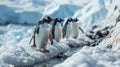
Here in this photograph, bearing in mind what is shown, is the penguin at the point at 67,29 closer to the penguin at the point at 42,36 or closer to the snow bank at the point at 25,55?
the snow bank at the point at 25,55

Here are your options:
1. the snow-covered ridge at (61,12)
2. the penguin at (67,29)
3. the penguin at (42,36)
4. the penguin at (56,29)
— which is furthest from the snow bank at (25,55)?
the snow-covered ridge at (61,12)

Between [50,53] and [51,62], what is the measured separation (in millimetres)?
1751

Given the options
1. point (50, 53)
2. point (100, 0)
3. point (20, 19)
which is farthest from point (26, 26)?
point (50, 53)

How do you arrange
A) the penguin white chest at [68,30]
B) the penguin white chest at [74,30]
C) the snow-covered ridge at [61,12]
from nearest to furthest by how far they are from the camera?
the penguin white chest at [68,30], the penguin white chest at [74,30], the snow-covered ridge at [61,12]

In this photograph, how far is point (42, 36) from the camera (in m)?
15.8

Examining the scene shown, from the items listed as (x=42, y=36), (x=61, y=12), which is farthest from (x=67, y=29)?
(x=61, y=12)

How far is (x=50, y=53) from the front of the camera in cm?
1537

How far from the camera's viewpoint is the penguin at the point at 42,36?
51.1ft

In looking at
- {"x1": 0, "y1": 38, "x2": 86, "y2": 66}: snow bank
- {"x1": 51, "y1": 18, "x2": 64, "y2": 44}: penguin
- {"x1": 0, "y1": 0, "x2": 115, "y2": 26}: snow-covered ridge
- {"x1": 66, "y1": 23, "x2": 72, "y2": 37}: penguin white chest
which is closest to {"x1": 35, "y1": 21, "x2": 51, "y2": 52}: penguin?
{"x1": 0, "y1": 38, "x2": 86, "y2": 66}: snow bank

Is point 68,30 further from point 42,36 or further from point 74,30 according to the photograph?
point 42,36

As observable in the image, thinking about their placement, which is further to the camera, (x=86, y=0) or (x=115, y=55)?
(x=86, y=0)

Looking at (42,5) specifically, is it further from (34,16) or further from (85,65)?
(85,65)

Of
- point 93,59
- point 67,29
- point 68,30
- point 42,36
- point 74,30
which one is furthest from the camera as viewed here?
point 74,30

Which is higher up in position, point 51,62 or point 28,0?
point 28,0
